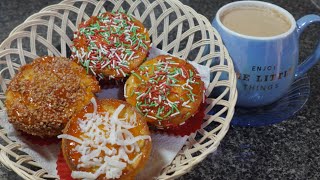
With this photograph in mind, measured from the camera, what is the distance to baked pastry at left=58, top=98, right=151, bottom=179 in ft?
2.39

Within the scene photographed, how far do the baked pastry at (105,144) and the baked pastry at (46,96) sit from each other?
6 cm

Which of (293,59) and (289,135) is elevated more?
(293,59)

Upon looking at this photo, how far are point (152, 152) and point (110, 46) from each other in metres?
0.28

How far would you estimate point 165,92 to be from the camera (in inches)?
33.4

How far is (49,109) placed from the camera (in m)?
0.82

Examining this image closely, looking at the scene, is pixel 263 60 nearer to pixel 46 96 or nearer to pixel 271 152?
pixel 271 152

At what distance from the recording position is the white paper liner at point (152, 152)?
80cm

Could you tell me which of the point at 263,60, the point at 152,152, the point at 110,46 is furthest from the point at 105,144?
the point at 263,60

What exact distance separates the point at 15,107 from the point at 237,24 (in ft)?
1.74

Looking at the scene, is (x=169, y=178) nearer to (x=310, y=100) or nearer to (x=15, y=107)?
(x=15, y=107)

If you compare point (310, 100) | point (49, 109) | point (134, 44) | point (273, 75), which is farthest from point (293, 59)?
point (49, 109)

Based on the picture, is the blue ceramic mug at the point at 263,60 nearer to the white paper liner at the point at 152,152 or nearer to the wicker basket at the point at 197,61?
the wicker basket at the point at 197,61

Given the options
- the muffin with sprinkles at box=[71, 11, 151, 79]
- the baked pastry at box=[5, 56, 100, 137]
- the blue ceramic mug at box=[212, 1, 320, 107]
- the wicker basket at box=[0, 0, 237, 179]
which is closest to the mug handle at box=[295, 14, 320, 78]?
the blue ceramic mug at box=[212, 1, 320, 107]

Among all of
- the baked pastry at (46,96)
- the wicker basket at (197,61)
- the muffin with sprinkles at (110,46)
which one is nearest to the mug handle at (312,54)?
the wicker basket at (197,61)
